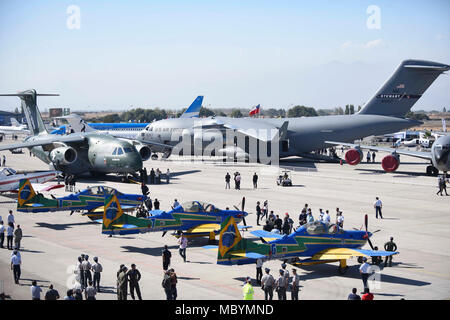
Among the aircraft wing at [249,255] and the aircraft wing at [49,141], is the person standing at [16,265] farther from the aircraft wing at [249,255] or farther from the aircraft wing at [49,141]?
the aircraft wing at [49,141]

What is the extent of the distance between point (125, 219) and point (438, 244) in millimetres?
13910

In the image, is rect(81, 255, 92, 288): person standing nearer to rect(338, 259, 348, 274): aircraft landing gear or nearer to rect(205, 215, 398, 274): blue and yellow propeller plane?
rect(205, 215, 398, 274): blue and yellow propeller plane

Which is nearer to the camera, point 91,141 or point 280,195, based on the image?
point 280,195

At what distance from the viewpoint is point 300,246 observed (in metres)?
21.0

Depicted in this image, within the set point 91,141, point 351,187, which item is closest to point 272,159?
point 351,187

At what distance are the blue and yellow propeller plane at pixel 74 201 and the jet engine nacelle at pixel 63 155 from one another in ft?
52.1

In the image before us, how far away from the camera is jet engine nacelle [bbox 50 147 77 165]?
4494 cm

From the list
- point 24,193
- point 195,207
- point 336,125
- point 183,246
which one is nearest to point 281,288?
point 183,246

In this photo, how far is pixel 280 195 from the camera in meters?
40.0

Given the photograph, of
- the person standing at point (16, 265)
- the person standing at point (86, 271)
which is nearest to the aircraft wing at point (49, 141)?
the person standing at point (16, 265)

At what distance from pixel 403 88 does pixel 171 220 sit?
1662 inches

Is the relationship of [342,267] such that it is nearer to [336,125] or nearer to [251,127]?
[251,127]

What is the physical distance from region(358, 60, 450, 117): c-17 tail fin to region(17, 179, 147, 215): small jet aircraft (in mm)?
38497
